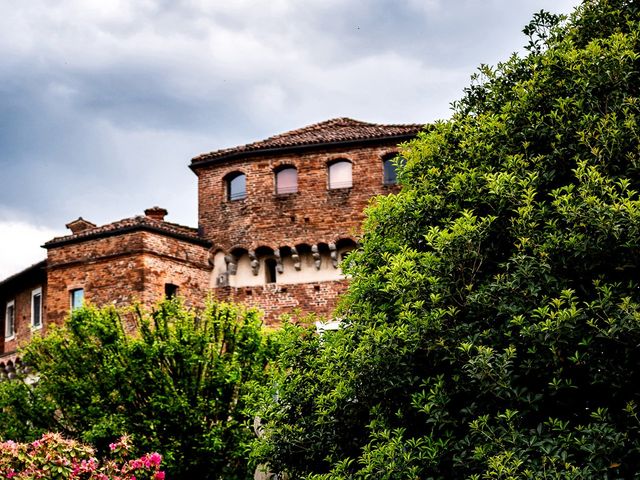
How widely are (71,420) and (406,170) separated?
11.9 metres

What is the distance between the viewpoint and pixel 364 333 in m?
8.85

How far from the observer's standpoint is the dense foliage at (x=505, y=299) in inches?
287

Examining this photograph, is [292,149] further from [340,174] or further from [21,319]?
[21,319]

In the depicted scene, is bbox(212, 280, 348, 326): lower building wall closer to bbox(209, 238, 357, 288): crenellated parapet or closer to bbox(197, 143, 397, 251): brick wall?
bbox(209, 238, 357, 288): crenellated parapet

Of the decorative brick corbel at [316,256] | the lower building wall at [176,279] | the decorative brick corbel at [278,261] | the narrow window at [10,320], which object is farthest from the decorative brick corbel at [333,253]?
the narrow window at [10,320]

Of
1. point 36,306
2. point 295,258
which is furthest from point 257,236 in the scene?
point 36,306

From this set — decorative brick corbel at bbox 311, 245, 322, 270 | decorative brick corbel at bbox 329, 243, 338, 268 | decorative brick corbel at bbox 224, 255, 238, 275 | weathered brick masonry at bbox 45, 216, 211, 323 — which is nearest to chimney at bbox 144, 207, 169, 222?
weathered brick masonry at bbox 45, 216, 211, 323

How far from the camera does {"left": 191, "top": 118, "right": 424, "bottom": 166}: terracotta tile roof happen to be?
28797 millimetres

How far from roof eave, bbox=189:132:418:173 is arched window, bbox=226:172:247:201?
23.0 inches

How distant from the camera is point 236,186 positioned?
1184 inches

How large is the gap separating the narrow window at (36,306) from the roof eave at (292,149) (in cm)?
674

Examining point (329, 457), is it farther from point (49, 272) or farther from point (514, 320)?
point (49, 272)

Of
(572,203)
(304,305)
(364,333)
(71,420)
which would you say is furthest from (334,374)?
(304,305)

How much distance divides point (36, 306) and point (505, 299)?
26575 millimetres
